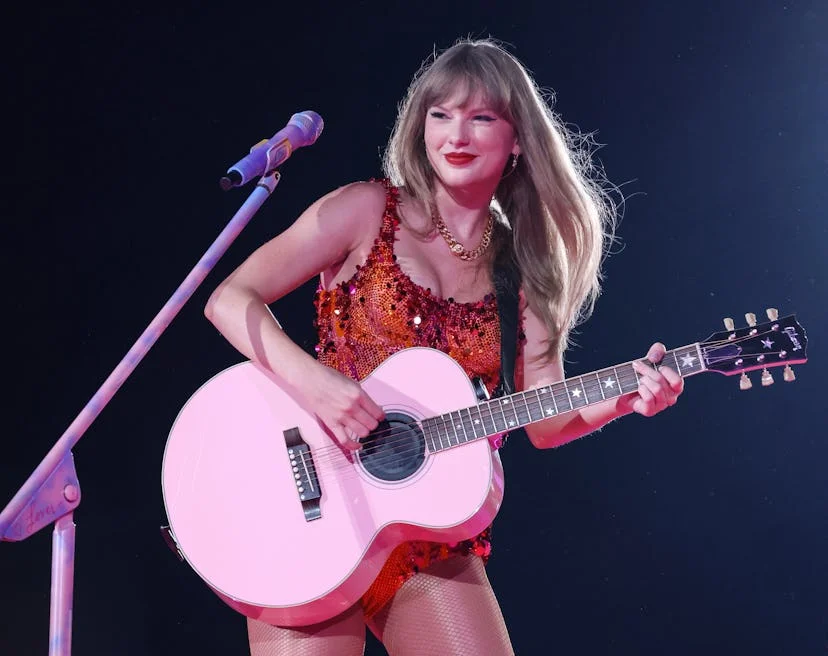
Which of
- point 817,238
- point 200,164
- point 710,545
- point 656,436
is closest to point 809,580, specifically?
point 710,545

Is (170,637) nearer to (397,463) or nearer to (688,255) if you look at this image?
(397,463)

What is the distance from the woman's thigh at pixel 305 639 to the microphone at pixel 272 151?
1.11 metres

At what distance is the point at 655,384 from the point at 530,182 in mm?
841

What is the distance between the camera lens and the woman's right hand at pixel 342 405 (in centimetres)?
216

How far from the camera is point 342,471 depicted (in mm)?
2199

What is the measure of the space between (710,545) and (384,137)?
6.81 ft

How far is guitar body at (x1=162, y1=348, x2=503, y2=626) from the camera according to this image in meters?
2.12

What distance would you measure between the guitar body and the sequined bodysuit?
0.16 meters

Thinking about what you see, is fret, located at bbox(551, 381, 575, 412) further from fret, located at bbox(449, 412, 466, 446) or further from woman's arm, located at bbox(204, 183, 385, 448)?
woman's arm, located at bbox(204, 183, 385, 448)

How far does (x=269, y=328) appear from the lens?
2.30 metres

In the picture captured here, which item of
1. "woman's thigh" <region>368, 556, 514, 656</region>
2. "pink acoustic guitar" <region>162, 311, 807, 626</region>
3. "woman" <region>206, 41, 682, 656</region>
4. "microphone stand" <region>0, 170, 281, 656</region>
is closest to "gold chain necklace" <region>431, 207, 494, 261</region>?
"woman" <region>206, 41, 682, 656</region>

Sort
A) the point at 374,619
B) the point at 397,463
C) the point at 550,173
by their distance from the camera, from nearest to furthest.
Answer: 1. the point at 397,463
2. the point at 374,619
3. the point at 550,173

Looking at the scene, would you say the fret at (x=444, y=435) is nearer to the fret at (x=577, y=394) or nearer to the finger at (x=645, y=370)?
the fret at (x=577, y=394)

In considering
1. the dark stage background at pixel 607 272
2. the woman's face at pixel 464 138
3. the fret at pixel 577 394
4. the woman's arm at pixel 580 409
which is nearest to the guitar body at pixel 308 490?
the fret at pixel 577 394
